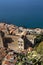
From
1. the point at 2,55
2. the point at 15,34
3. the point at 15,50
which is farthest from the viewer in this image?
the point at 15,34

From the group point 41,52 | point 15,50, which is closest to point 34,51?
point 41,52

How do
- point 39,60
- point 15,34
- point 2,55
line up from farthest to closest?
1. point 15,34
2. point 2,55
3. point 39,60

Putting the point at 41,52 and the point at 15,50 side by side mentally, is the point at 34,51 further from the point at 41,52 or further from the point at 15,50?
the point at 15,50

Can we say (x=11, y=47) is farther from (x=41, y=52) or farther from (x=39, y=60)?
(x=39, y=60)

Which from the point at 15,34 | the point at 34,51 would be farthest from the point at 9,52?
the point at 15,34

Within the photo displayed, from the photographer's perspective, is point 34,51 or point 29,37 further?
point 29,37

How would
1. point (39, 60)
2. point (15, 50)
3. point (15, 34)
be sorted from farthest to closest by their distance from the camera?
point (15, 34), point (15, 50), point (39, 60)

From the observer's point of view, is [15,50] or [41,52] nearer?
[41,52]

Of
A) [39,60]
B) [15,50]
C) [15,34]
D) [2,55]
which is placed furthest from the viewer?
[15,34]

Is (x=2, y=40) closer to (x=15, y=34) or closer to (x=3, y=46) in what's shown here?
(x=3, y=46)
